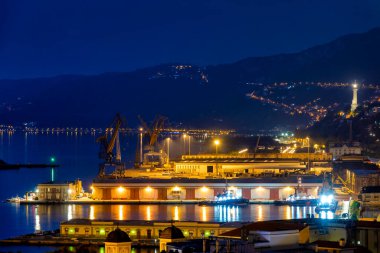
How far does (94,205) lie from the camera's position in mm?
32969

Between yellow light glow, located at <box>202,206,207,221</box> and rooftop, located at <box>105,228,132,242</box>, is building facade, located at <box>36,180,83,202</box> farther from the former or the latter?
A: rooftop, located at <box>105,228,132,242</box>

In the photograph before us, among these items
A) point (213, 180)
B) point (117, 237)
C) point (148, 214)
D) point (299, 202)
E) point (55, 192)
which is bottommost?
point (148, 214)

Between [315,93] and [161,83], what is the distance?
205 feet

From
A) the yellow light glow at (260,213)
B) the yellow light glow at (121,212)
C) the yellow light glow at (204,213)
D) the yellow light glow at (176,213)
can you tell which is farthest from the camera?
the yellow light glow at (121,212)

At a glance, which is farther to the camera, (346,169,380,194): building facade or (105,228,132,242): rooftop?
(346,169,380,194): building facade

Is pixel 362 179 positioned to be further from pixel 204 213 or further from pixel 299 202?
pixel 204 213

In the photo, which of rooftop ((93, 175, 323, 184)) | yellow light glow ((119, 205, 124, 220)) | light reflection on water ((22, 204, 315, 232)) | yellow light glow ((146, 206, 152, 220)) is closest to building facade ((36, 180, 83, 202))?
rooftop ((93, 175, 323, 184))

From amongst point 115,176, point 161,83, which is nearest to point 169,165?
point 115,176

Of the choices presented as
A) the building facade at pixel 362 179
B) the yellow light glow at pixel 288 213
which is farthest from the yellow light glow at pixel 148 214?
the building facade at pixel 362 179

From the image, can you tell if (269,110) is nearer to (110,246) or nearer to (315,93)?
(315,93)

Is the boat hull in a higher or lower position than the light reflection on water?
higher

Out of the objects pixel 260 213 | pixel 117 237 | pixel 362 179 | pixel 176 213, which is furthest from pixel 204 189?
pixel 117 237

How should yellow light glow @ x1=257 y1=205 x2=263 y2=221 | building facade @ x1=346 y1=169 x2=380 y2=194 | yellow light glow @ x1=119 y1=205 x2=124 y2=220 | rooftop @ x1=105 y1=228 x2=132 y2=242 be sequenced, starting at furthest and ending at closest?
building facade @ x1=346 y1=169 x2=380 y2=194 → yellow light glow @ x1=119 y1=205 x2=124 y2=220 → yellow light glow @ x1=257 y1=205 x2=263 y2=221 → rooftop @ x1=105 y1=228 x2=132 y2=242

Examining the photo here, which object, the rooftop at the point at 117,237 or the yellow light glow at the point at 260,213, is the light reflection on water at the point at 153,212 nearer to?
the yellow light glow at the point at 260,213
